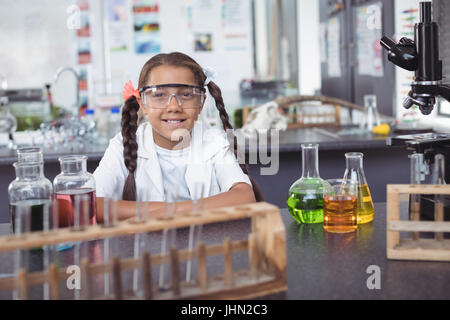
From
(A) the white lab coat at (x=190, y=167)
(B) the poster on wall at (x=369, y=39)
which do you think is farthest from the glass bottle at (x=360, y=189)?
(B) the poster on wall at (x=369, y=39)

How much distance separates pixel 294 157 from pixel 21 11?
368 centimetres

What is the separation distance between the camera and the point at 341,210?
1.32m

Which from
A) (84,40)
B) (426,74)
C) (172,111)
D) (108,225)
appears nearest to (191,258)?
(108,225)

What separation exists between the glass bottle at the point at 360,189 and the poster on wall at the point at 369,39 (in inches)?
96.7

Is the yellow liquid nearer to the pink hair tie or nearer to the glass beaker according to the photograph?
the glass beaker

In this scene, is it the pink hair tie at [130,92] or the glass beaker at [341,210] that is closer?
the glass beaker at [341,210]

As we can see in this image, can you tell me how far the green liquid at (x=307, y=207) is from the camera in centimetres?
140

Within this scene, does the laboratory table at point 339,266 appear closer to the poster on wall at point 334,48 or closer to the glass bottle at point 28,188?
the glass bottle at point 28,188

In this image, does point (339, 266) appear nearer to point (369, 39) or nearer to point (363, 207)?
point (363, 207)

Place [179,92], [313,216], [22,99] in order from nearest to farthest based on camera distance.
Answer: [313,216] < [179,92] < [22,99]

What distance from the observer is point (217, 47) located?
5.39m
